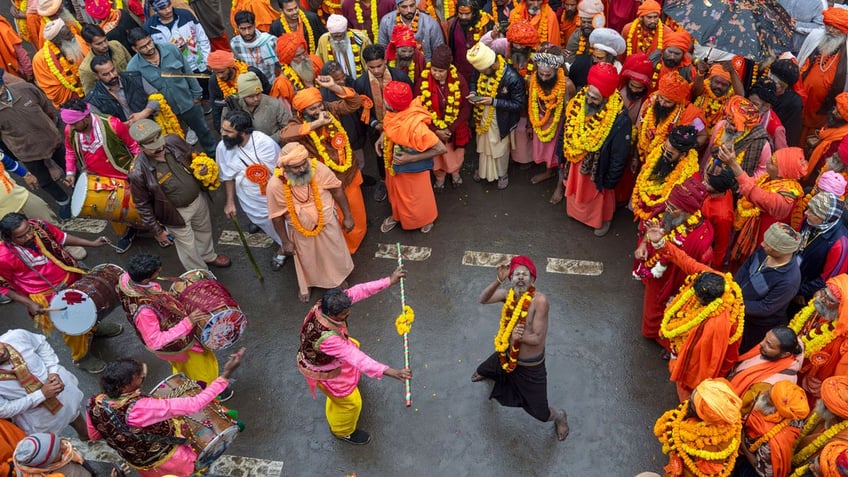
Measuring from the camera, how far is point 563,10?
29.9ft

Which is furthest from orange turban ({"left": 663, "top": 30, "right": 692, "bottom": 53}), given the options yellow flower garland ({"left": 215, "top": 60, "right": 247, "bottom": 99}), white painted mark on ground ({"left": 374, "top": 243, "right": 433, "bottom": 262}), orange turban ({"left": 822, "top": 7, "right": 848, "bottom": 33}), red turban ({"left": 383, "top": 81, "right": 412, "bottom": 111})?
yellow flower garland ({"left": 215, "top": 60, "right": 247, "bottom": 99})

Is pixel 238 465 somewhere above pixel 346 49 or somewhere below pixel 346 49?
below

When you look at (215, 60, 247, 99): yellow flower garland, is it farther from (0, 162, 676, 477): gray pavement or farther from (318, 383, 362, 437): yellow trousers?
(318, 383, 362, 437): yellow trousers

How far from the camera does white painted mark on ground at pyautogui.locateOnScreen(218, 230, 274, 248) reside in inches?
326

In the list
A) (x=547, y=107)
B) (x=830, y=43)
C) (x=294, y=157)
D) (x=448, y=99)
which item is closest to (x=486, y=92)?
(x=448, y=99)

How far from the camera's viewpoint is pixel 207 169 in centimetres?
694

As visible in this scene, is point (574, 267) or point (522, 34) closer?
point (574, 267)

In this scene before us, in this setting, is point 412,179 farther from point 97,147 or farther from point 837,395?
point 837,395

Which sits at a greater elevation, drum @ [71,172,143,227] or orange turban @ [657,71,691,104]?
orange turban @ [657,71,691,104]

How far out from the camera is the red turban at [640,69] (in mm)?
7359

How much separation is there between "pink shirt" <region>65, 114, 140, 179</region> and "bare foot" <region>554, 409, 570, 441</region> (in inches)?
208

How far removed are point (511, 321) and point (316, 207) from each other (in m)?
2.53

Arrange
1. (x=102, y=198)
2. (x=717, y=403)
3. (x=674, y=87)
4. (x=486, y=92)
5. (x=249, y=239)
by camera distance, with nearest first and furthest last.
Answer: (x=717, y=403)
(x=674, y=87)
(x=102, y=198)
(x=486, y=92)
(x=249, y=239)

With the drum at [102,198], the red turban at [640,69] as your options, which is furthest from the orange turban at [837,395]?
the drum at [102,198]
